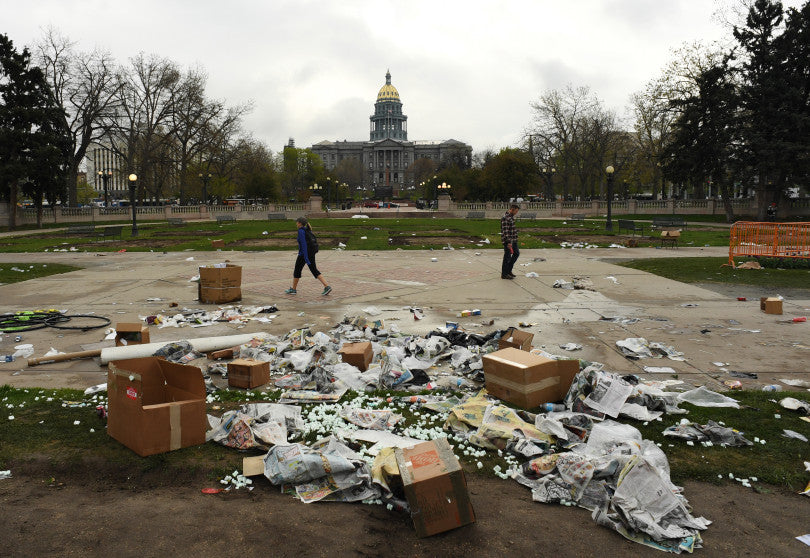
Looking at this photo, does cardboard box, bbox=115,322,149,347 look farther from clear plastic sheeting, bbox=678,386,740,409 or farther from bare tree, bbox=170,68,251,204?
bare tree, bbox=170,68,251,204

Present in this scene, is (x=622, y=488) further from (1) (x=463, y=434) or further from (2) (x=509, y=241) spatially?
(2) (x=509, y=241)

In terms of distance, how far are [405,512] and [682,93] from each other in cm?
5760

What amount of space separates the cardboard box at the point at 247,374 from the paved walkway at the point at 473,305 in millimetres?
1577

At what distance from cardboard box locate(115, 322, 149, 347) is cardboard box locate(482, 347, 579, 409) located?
4455 millimetres

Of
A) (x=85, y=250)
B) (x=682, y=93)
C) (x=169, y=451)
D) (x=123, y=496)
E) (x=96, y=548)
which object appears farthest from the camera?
(x=682, y=93)

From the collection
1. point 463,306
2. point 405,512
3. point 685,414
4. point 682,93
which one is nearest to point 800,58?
point 682,93

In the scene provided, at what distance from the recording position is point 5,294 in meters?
11.6

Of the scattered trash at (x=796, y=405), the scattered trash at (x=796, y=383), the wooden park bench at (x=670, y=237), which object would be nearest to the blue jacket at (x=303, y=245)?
the scattered trash at (x=796, y=383)

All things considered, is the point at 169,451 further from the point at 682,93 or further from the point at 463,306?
the point at 682,93

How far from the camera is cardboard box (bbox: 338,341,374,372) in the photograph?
616cm

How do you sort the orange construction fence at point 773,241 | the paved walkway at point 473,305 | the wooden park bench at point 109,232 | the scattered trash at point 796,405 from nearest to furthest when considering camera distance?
the scattered trash at point 796,405 → the paved walkway at point 473,305 → the orange construction fence at point 773,241 → the wooden park bench at point 109,232

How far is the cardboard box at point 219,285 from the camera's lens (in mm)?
10352

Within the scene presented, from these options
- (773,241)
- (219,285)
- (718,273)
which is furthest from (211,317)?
(773,241)

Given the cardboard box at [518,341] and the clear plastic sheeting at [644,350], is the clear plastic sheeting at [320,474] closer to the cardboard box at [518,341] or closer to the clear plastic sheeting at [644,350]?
the cardboard box at [518,341]
